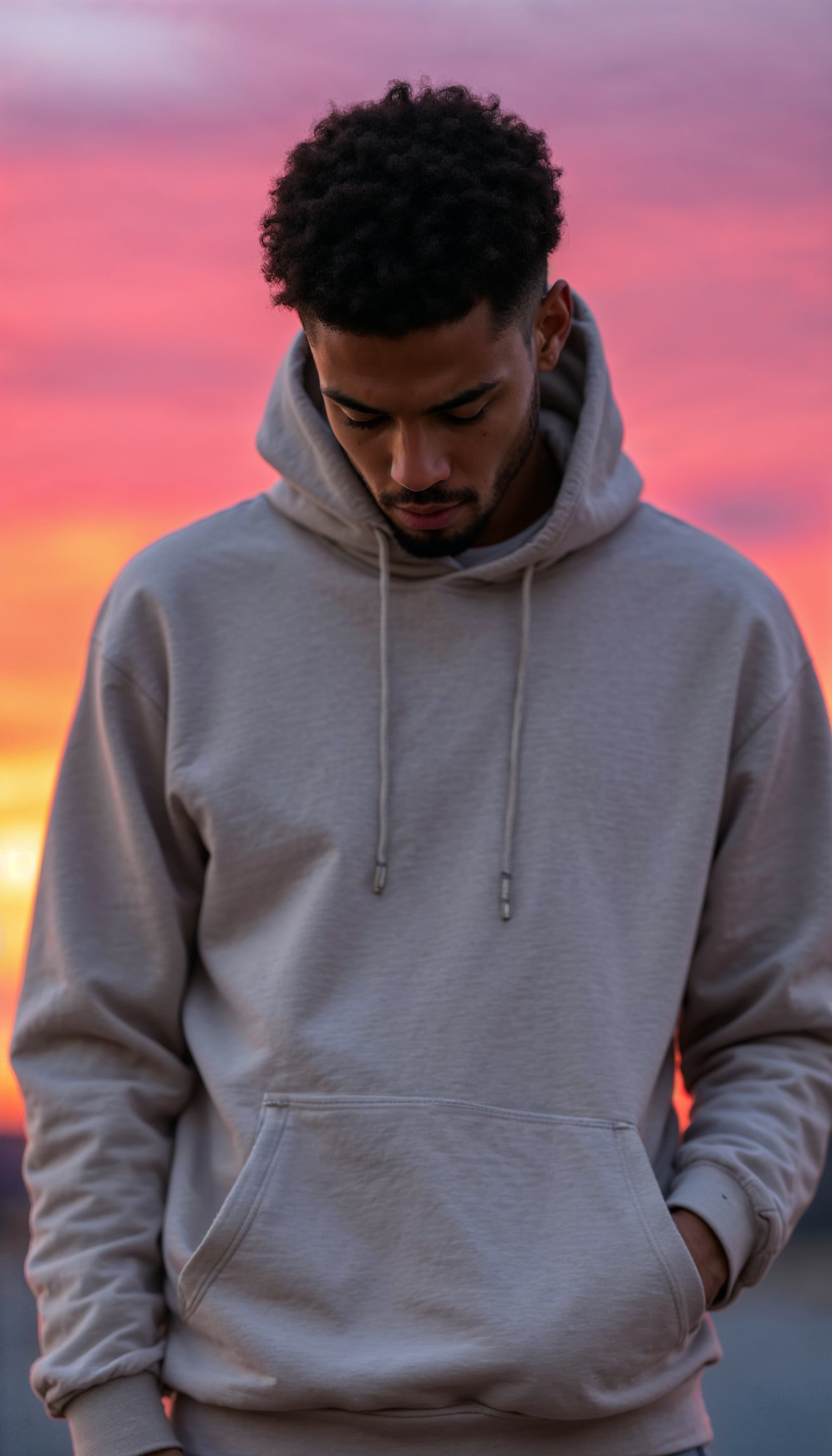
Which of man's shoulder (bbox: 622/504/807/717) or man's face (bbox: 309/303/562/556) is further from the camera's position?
man's shoulder (bbox: 622/504/807/717)

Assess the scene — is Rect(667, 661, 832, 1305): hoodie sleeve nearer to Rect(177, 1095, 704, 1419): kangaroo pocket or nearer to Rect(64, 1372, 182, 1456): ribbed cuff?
Rect(177, 1095, 704, 1419): kangaroo pocket

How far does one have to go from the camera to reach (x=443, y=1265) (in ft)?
4.62

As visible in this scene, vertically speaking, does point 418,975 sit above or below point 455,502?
below

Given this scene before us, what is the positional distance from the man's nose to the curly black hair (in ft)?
0.35

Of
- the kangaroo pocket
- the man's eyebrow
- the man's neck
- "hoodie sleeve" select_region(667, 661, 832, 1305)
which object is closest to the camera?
the kangaroo pocket

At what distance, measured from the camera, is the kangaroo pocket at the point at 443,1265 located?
54.3 inches

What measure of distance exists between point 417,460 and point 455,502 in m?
0.08

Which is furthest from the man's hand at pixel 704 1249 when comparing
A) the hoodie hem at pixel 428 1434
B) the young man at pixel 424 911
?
the hoodie hem at pixel 428 1434

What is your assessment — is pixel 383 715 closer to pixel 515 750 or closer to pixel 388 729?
pixel 388 729

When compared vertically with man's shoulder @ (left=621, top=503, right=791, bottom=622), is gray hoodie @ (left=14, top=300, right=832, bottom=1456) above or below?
below

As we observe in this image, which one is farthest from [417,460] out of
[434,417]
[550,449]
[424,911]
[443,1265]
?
[443,1265]

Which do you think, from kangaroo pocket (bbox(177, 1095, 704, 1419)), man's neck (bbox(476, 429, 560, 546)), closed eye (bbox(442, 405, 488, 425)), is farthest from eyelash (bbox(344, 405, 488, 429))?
kangaroo pocket (bbox(177, 1095, 704, 1419))

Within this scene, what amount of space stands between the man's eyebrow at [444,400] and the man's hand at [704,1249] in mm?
877

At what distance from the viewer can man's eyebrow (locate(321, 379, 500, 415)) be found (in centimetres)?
148
